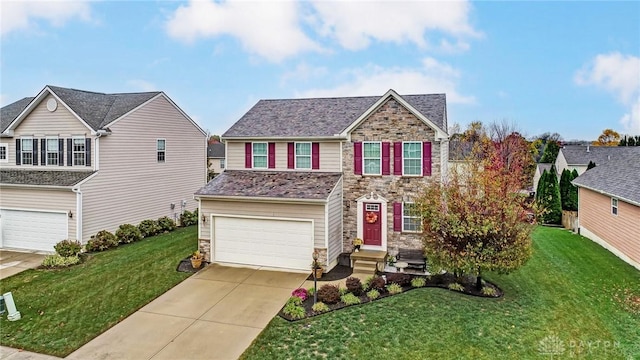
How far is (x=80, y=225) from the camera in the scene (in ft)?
56.1

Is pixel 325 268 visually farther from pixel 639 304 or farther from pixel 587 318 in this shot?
pixel 639 304

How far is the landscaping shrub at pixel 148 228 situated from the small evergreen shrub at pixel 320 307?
43.2ft

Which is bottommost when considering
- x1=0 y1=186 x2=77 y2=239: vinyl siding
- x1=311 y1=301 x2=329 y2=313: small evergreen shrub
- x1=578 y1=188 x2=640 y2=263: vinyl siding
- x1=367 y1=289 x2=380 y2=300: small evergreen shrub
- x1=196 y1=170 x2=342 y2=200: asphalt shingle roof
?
x1=311 y1=301 x2=329 y2=313: small evergreen shrub

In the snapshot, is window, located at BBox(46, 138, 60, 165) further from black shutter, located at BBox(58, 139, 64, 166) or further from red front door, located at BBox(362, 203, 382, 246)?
red front door, located at BBox(362, 203, 382, 246)

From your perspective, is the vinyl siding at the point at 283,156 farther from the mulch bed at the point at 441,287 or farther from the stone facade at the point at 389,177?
the mulch bed at the point at 441,287

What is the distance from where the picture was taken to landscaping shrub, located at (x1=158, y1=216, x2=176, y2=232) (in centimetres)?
2123

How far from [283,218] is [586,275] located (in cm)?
1175

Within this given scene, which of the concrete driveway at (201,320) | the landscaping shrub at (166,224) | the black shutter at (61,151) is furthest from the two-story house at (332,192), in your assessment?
the black shutter at (61,151)

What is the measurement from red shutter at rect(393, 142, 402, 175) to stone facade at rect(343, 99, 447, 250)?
16 cm

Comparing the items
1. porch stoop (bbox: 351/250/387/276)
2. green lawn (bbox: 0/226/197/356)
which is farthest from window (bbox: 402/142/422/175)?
green lawn (bbox: 0/226/197/356)

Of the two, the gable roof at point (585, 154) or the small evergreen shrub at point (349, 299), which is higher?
the gable roof at point (585, 154)

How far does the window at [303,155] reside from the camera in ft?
55.9

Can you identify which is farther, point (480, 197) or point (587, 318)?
point (480, 197)

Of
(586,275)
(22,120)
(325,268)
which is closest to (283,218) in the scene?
(325,268)
